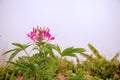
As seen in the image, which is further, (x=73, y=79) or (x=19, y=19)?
(x=19, y=19)

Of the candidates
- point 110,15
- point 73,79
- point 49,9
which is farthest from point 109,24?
point 73,79

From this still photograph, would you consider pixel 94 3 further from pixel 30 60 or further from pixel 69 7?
pixel 30 60

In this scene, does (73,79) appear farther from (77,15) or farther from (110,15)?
(110,15)

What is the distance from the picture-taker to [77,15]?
11.0ft

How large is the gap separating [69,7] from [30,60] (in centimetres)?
204

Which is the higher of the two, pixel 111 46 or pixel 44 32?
pixel 111 46

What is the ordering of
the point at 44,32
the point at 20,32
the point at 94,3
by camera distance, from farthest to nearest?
1. the point at 94,3
2. the point at 20,32
3. the point at 44,32

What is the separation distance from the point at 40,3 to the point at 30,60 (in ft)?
6.50

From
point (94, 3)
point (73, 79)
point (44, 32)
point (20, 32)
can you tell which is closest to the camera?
point (44, 32)

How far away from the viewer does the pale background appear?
3189 mm

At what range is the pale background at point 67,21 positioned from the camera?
3189mm

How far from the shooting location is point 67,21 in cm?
330

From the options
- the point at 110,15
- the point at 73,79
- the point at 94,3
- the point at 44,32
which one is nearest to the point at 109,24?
the point at 110,15

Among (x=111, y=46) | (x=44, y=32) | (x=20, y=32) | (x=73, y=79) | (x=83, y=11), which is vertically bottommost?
(x=73, y=79)
